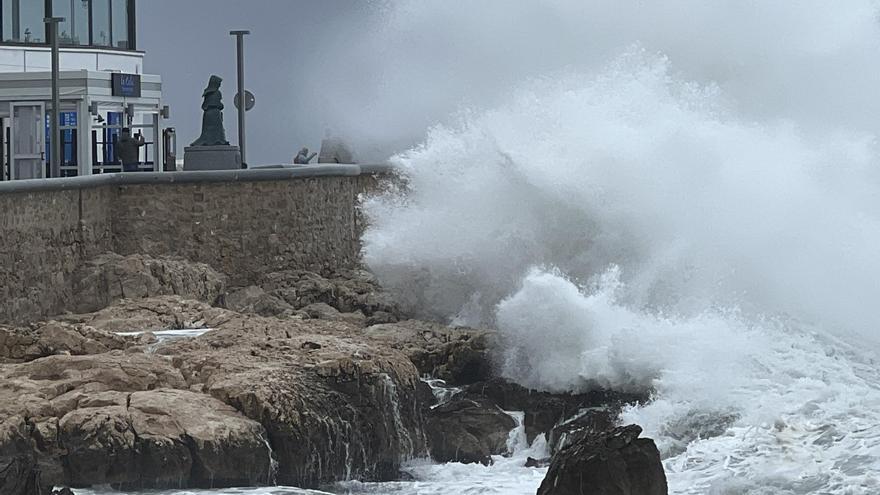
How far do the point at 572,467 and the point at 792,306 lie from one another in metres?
6.86

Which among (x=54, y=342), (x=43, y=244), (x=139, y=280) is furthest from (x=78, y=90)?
(x=54, y=342)

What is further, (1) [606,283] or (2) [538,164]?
(2) [538,164]

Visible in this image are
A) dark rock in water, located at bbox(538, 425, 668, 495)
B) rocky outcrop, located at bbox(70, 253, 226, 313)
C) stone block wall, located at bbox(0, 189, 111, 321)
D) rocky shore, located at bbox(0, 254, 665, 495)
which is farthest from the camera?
rocky outcrop, located at bbox(70, 253, 226, 313)

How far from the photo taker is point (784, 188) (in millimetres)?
22312

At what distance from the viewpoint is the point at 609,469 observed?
14.0 metres

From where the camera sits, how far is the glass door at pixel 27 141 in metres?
24.7

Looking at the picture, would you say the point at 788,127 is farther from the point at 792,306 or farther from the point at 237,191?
the point at 237,191

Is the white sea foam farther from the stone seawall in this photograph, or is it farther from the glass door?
the glass door

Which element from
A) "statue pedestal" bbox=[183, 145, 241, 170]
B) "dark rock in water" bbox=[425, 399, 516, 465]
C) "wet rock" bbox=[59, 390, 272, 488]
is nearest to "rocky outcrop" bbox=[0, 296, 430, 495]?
"wet rock" bbox=[59, 390, 272, 488]

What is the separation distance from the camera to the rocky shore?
51.2 feet

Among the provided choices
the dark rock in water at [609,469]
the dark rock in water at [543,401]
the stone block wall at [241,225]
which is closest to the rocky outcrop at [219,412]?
the dark rock in water at [543,401]

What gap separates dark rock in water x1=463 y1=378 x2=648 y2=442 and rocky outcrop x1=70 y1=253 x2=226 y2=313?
158 inches

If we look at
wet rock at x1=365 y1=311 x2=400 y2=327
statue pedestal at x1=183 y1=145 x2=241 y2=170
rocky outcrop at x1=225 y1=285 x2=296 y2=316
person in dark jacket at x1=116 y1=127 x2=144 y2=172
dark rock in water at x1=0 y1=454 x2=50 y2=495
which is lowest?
dark rock in water at x1=0 y1=454 x2=50 y2=495

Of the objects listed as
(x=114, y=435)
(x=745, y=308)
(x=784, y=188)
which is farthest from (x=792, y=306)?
(x=114, y=435)
